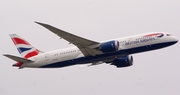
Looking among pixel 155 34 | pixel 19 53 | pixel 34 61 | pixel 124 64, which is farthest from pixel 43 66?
pixel 155 34

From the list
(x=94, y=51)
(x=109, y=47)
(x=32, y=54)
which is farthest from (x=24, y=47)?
(x=109, y=47)

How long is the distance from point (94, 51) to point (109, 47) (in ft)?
8.71

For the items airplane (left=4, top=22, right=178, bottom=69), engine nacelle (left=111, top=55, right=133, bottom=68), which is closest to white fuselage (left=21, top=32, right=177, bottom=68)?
airplane (left=4, top=22, right=178, bottom=69)

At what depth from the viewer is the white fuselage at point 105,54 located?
5788 centimetres

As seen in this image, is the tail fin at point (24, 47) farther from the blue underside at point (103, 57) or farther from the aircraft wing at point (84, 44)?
the aircraft wing at point (84, 44)

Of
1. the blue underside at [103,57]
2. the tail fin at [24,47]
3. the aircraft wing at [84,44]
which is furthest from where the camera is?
the tail fin at [24,47]

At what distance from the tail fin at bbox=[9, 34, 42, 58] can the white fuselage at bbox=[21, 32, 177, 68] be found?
1.54 metres

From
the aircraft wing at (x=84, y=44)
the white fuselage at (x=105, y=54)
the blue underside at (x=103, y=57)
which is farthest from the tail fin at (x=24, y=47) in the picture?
the aircraft wing at (x=84, y=44)

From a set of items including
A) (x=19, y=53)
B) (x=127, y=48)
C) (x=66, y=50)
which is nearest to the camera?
(x=127, y=48)

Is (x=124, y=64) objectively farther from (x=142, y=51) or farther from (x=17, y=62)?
(x=17, y=62)

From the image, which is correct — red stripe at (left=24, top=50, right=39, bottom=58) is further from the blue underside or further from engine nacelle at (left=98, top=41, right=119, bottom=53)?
engine nacelle at (left=98, top=41, right=119, bottom=53)

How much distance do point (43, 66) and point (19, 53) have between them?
5549 mm

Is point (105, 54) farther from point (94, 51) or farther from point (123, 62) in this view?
point (123, 62)

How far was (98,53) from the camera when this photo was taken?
59.6 meters
